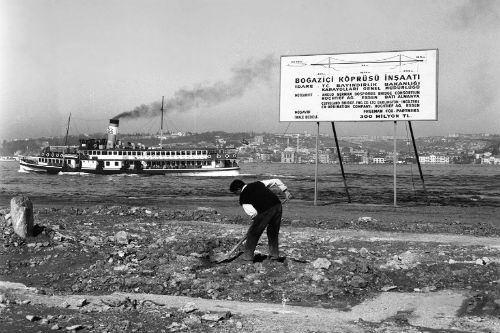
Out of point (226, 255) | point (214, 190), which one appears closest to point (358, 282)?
point (226, 255)

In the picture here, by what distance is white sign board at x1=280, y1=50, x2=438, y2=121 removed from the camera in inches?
737

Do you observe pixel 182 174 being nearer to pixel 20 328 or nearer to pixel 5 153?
pixel 20 328

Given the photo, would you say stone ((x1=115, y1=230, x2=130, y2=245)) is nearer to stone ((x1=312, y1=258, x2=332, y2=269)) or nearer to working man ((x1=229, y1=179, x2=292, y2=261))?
working man ((x1=229, y1=179, x2=292, y2=261))

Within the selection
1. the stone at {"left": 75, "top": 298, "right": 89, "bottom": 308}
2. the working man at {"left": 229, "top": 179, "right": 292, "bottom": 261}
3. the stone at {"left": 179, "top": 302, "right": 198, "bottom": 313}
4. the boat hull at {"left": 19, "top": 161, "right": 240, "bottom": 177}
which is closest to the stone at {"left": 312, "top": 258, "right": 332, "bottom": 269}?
the working man at {"left": 229, "top": 179, "right": 292, "bottom": 261}

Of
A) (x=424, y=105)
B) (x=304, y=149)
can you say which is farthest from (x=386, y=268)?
(x=304, y=149)

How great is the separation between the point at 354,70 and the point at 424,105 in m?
2.89

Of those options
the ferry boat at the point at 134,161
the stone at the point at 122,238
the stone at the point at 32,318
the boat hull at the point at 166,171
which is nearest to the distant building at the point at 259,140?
the ferry boat at the point at 134,161

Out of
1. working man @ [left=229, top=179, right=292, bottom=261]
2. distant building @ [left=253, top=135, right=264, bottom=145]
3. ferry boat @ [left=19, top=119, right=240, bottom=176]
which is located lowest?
ferry boat @ [left=19, top=119, right=240, bottom=176]

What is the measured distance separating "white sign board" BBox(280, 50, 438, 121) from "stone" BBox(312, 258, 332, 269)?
1182 cm

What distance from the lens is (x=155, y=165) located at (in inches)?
3004

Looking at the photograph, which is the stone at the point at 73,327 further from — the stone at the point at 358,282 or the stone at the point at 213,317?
the stone at the point at 358,282

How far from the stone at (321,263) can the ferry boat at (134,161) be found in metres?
67.1

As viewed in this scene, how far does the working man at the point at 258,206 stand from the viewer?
8.20 metres

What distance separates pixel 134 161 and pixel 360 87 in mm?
60091
